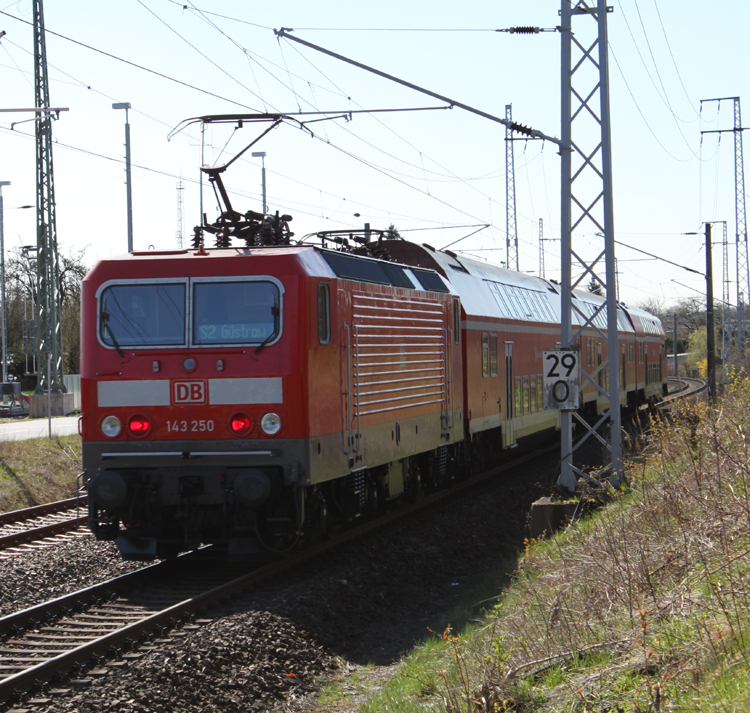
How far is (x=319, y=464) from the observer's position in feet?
29.8

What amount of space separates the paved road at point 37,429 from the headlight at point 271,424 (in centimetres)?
1155

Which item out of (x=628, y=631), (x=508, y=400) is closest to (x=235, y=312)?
(x=628, y=631)

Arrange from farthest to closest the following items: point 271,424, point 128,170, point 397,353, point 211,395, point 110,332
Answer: point 128,170 → point 397,353 → point 110,332 → point 211,395 → point 271,424

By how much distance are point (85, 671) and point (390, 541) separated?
16.8 feet

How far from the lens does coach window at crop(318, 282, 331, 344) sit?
920cm

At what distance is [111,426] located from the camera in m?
9.09

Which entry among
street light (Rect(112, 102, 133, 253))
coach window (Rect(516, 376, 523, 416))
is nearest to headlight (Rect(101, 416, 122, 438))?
coach window (Rect(516, 376, 523, 416))

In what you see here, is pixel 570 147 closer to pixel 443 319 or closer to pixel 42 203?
pixel 443 319

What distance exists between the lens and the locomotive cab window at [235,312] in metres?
8.91

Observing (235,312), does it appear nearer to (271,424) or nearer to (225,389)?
(225,389)

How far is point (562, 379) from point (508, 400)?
4940 mm

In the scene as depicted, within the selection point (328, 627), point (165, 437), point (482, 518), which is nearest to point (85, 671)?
point (328, 627)

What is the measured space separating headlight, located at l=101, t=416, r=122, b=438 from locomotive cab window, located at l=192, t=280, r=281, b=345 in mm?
1084

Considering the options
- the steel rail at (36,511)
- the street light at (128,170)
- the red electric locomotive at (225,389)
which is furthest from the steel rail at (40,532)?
the street light at (128,170)
